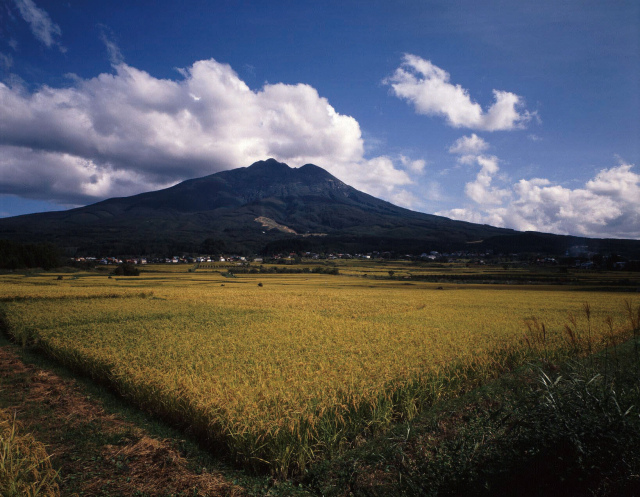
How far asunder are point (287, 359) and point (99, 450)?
4.69 metres

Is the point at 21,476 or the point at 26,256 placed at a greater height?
the point at 26,256

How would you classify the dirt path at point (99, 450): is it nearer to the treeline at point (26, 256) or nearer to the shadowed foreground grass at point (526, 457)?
the shadowed foreground grass at point (526, 457)

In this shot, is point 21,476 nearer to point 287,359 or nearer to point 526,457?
Answer: point 287,359

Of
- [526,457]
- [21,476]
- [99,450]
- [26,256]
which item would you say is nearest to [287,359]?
[99,450]

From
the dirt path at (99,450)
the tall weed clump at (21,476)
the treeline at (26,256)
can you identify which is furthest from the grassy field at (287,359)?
the treeline at (26,256)

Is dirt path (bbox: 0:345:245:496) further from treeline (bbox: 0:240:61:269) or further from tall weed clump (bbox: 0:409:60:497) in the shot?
treeline (bbox: 0:240:61:269)

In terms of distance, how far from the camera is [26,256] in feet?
200

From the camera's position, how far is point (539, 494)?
406 centimetres

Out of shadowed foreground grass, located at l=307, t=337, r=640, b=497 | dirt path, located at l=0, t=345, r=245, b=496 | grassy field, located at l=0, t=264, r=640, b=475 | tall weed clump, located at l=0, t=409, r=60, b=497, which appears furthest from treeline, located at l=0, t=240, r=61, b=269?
shadowed foreground grass, located at l=307, t=337, r=640, b=497

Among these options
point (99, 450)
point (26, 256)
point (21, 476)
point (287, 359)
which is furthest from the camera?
point (26, 256)

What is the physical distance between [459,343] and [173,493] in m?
9.84

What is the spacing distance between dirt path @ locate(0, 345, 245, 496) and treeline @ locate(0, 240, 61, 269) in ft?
220

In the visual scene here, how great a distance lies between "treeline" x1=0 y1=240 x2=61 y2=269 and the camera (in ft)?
190

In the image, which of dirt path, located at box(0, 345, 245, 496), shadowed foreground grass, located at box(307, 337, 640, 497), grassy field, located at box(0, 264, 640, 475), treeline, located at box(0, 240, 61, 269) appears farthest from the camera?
treeline, located at box(0, 240, 61, 269)
